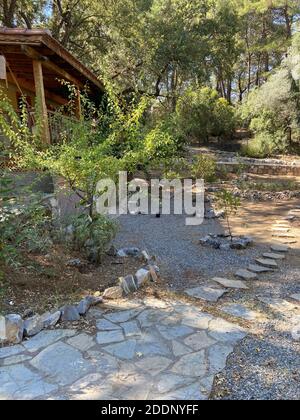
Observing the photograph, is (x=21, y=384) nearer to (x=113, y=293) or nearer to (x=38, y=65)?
(x=113, y=293)

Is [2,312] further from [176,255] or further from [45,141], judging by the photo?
[45,141]

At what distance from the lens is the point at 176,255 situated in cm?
511

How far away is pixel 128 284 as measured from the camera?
3797 mm

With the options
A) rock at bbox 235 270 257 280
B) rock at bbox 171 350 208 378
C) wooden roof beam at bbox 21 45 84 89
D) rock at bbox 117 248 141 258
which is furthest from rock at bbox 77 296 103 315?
wooden roof beam at bbox 21 45 84 89

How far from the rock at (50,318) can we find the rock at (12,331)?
0.65 ft

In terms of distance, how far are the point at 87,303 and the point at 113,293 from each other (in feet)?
1.19

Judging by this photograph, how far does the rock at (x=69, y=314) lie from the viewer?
3.18 meters

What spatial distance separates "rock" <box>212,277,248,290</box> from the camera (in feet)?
13.1

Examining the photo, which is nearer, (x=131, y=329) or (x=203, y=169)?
(x=131, y=329)

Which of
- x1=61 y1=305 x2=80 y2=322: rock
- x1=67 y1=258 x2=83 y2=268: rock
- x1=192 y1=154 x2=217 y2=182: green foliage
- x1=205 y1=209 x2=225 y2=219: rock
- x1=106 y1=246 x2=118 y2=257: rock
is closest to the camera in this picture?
x1=61 y1=305 x2=80 y2=322: rock

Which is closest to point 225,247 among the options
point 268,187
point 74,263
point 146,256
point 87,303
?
point 146,256

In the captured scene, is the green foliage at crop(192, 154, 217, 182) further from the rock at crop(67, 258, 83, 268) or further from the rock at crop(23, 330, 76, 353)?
the rock at crop(23, 330, 76, 353)

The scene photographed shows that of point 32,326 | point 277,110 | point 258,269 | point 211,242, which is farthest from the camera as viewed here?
point 277,110
